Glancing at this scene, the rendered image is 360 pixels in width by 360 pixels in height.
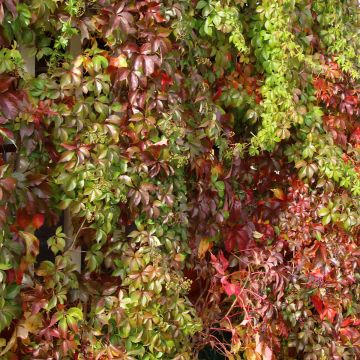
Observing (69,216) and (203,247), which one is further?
(203,247)

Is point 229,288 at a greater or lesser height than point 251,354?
greater

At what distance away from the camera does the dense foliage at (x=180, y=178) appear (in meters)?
2.46

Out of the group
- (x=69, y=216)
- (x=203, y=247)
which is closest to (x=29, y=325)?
(x=69, y=216)

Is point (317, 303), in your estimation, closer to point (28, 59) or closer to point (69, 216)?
point (69, 216)

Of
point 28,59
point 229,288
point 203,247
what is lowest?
point 229,288

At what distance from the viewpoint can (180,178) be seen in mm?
2855

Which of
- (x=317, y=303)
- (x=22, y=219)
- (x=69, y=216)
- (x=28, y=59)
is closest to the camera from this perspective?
(x=22, y=219)

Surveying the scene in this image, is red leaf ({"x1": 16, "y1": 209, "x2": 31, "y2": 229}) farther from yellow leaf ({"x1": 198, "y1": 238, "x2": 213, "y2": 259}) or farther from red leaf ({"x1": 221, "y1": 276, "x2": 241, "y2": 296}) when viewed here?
red leaf ({"x1": 221, "y1": 276, "x2": 241, "y2": 296})

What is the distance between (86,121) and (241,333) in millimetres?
1364

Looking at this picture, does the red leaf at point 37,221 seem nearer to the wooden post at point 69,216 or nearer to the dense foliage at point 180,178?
the dense foliage at point 180,178

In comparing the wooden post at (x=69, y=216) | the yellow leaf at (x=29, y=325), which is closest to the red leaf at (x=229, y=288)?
the wooden post at (x=69, y=216)

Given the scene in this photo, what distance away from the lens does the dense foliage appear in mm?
2461

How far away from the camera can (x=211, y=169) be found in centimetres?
308

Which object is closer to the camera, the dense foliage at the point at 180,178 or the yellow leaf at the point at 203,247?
the dense foliage at the point at 180,178
